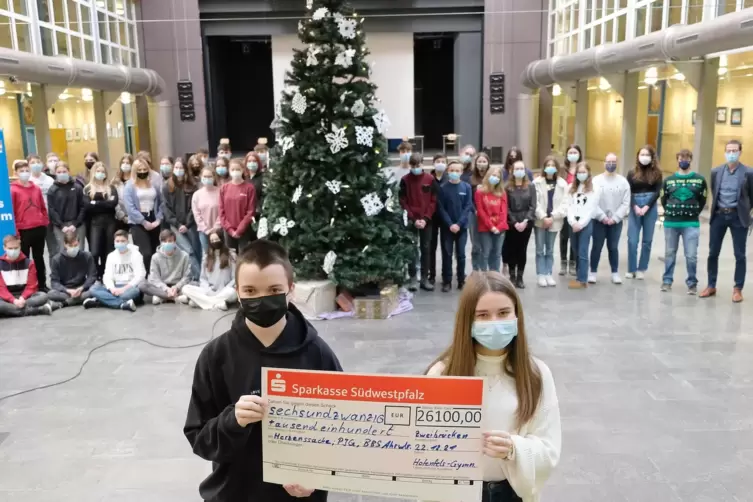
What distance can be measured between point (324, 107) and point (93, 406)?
14.4 ft

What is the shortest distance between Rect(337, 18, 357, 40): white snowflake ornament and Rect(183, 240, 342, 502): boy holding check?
614cm

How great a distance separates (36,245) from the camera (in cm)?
934

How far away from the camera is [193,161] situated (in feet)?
32.8

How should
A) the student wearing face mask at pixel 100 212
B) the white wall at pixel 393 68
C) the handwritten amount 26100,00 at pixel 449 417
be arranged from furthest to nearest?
the white wall at pixel 393 68 < the student wearing face mask at pixel 100 212 < the handwritten amount 26100,00 at pixel 449 417

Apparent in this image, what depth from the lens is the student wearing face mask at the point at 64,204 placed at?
30.8 feet

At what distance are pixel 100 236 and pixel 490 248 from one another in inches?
226

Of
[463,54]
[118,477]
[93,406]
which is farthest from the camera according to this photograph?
[463,54]

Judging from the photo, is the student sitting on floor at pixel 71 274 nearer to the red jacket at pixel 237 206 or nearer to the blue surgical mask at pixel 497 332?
the red jacket at pixel 237 206

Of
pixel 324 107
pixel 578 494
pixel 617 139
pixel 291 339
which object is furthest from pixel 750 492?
pixel 617 139

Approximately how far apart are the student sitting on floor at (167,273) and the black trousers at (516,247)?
4.59 metres

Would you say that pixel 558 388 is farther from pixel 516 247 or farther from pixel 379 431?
pixel 379 431

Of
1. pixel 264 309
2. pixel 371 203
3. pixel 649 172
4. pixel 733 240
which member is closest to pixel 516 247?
pixel 649 172

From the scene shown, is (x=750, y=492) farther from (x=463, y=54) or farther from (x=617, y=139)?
(x=463, y=54)

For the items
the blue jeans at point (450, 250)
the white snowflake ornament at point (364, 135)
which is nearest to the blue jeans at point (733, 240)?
the blue jeans at point (450, 250)
